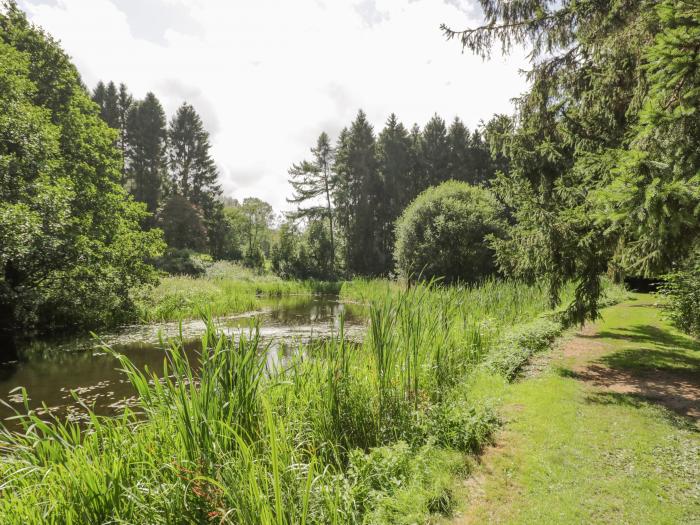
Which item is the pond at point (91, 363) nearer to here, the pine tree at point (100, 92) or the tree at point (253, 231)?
the tree at point (253, 231)

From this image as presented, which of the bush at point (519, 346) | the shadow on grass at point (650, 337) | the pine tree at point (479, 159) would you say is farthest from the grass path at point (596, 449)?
the pine tree at point (479, 159)

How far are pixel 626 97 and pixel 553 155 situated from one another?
4.77ft

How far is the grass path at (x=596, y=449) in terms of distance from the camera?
2943 millimetres

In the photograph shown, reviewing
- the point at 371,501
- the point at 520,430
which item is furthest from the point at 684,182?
the point at 371,501

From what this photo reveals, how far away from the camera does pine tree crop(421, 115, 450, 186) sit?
4112 centimetres

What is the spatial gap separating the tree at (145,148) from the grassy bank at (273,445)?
3780cm

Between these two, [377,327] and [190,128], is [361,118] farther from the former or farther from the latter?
[377,327]

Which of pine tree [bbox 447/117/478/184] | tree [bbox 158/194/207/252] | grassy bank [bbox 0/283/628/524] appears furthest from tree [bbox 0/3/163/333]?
pine tree [bbox 447/117/478/184]

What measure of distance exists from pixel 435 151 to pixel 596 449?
41132 mm

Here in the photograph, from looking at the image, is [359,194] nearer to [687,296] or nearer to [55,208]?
[55,208]

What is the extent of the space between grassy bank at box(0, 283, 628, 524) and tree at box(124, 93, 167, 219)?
124 feet

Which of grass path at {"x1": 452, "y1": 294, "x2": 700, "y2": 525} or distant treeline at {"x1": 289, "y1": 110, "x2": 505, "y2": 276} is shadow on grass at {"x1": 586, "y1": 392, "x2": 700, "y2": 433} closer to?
grass path at {"x1": 452, "y1": 294, "x2": 700, "y2": 525}

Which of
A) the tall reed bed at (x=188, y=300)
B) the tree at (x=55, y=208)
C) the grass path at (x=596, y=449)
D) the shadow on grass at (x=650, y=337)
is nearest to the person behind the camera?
the grass path at (x=596, y=449)

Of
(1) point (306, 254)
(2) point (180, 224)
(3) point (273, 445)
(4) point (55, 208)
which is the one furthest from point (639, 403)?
(2) point (180, 224)
